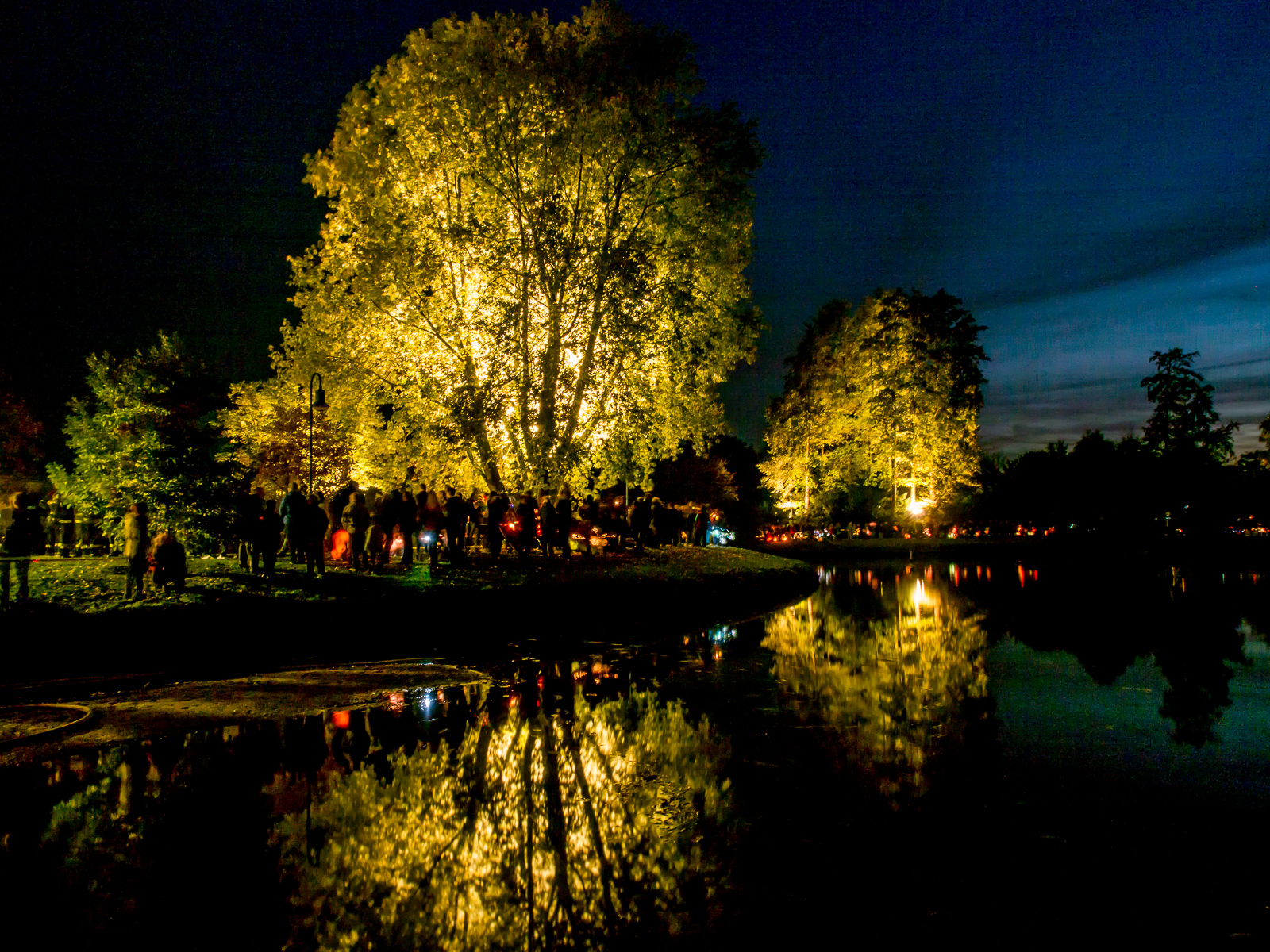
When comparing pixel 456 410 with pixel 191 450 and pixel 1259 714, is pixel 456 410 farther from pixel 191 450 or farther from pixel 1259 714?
pixel 1259 714

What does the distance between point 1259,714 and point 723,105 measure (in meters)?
19.9

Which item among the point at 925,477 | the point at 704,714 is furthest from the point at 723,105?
the point at 925,477

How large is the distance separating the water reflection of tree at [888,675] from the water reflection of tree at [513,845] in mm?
1450

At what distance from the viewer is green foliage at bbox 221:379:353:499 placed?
35.7 m

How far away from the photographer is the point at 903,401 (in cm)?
5284

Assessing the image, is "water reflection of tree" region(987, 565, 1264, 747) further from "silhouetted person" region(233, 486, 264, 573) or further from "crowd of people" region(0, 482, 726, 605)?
"silhouetted person" region(233, 486, 264, 573)

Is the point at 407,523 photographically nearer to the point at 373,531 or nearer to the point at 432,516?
the point at 373,531

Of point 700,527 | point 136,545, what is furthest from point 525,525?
point 700,527

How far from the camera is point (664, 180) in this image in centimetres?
2375

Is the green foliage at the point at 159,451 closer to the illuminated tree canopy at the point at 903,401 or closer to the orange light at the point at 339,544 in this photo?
the orange light at the point at 339,544

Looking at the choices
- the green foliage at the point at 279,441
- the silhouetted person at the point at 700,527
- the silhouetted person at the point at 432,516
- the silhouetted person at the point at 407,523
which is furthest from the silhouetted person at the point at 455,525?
the green foliage at the point at 279,441

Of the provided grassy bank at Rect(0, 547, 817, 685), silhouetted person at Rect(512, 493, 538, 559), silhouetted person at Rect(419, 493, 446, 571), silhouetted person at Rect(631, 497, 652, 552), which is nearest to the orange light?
silhouetted person at Rect(419, 493, 446, 571)

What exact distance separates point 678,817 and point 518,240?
18.8 meters

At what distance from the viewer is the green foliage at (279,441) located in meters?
35.7
